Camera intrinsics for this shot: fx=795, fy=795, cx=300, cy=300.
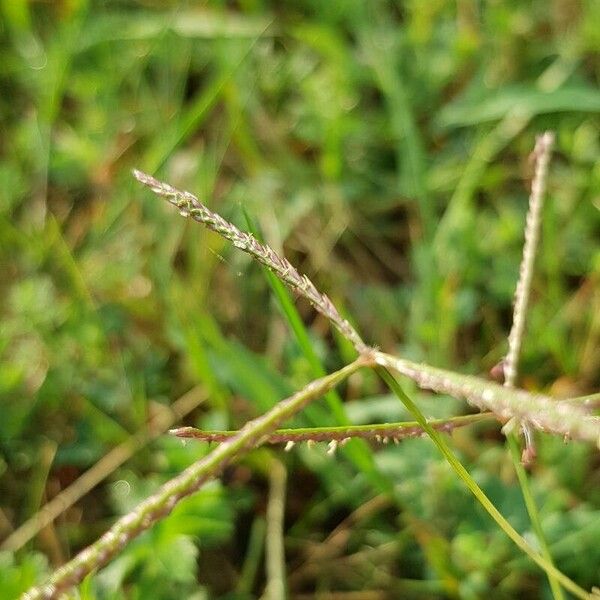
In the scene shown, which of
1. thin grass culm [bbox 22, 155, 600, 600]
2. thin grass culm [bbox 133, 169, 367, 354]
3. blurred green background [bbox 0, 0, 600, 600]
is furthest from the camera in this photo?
blurred green background [bbox 0, 0, 600, 600]

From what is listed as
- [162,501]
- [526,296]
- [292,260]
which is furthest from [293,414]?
[292,260]

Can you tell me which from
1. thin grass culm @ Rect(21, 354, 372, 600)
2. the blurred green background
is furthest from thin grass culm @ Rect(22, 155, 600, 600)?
the blurred green background

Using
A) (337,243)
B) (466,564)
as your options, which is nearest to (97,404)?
(337,243)

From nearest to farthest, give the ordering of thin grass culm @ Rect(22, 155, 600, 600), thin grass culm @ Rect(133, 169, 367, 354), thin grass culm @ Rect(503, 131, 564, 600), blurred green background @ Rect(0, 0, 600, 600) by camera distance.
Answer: thin grass culm @ Rect(22, 155, 600, 600), thin grass culm @ Rect(133, 169, 367, 354), thin grass culm @ Rect(503, 131, 564, 600), blurred green background @ Rect(0, 0, 600, 600)

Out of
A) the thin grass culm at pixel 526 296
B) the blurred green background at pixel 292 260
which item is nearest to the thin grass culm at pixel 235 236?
the thin grass culm at pixel 526 296

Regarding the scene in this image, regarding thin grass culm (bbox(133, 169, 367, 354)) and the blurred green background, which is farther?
the blurred green background

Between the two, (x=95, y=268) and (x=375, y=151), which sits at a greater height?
(x=375, y=151)

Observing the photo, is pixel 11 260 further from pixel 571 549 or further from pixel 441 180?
pixel 571 549

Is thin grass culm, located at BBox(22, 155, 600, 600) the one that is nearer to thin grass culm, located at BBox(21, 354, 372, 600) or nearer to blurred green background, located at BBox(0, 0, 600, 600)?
thin grass culm, located at BBox(21, 354, 372, 600)
